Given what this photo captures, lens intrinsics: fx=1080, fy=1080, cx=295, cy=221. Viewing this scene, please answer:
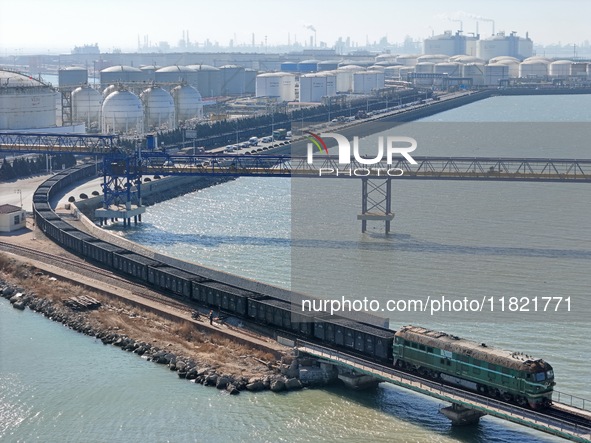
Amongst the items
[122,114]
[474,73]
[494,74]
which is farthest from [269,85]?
[494,74]

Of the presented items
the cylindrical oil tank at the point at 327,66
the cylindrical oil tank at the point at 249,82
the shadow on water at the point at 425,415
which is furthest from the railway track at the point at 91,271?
→ the cylindrical oil tank at the point at 327,66

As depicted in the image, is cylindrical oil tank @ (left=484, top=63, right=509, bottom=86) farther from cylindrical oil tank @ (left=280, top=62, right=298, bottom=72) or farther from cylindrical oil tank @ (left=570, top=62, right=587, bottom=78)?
cylindrical oil tank @ (left=280, top=62, right=298, bottom=72)

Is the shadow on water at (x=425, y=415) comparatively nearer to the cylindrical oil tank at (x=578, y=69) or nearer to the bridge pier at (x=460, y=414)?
the bridge pier at (x=460, y=414)

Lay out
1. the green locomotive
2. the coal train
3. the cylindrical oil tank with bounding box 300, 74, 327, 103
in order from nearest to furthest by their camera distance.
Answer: the green locomotive < the coal train < the cylindrical oil tank with bounding box 300, 74, 327, 103

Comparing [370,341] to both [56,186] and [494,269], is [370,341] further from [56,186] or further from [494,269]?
[56,186]

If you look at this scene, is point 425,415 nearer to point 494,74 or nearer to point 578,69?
point 494,74

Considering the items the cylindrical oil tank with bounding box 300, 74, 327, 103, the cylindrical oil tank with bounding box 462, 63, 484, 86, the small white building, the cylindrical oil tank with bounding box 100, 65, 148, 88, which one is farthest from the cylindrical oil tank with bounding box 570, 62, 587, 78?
the small white building

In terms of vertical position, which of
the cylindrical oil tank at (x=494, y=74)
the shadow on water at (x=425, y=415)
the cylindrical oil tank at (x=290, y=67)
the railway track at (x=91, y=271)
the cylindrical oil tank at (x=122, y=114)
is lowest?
the shadow on water at (x=425, y=415)
